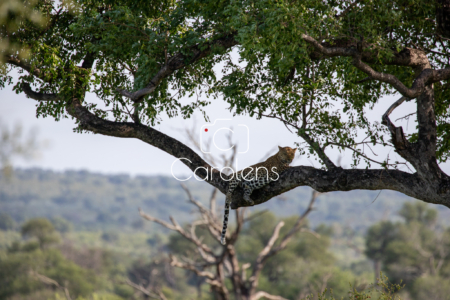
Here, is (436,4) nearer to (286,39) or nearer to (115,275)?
(286,39)

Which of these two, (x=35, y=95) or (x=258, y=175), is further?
(x=35, y=95)

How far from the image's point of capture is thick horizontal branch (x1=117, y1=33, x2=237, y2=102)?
746 centimetres

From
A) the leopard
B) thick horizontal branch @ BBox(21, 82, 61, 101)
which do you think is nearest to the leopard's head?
the leopard

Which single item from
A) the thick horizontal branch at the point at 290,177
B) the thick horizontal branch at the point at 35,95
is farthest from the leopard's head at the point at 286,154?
the thick horizontal branch at the point at 35,95

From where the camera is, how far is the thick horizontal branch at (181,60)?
294 inches

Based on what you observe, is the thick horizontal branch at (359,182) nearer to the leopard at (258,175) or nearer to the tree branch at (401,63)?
the leopard at (258,175)

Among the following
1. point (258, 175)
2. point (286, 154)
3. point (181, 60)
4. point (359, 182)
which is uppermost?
point (181, 60)

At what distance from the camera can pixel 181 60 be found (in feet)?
25.6

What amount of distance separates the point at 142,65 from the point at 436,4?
4.72m

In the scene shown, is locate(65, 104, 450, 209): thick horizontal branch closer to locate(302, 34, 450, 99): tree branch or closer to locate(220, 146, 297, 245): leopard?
locate(220, 146, 297, 245): leopard

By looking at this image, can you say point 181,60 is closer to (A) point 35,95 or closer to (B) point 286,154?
(B) point 286,154

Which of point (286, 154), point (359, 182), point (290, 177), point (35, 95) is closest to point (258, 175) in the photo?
point (290, 177)

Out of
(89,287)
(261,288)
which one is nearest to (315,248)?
(261,288)

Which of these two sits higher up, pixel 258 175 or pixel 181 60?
pixel 181 60
